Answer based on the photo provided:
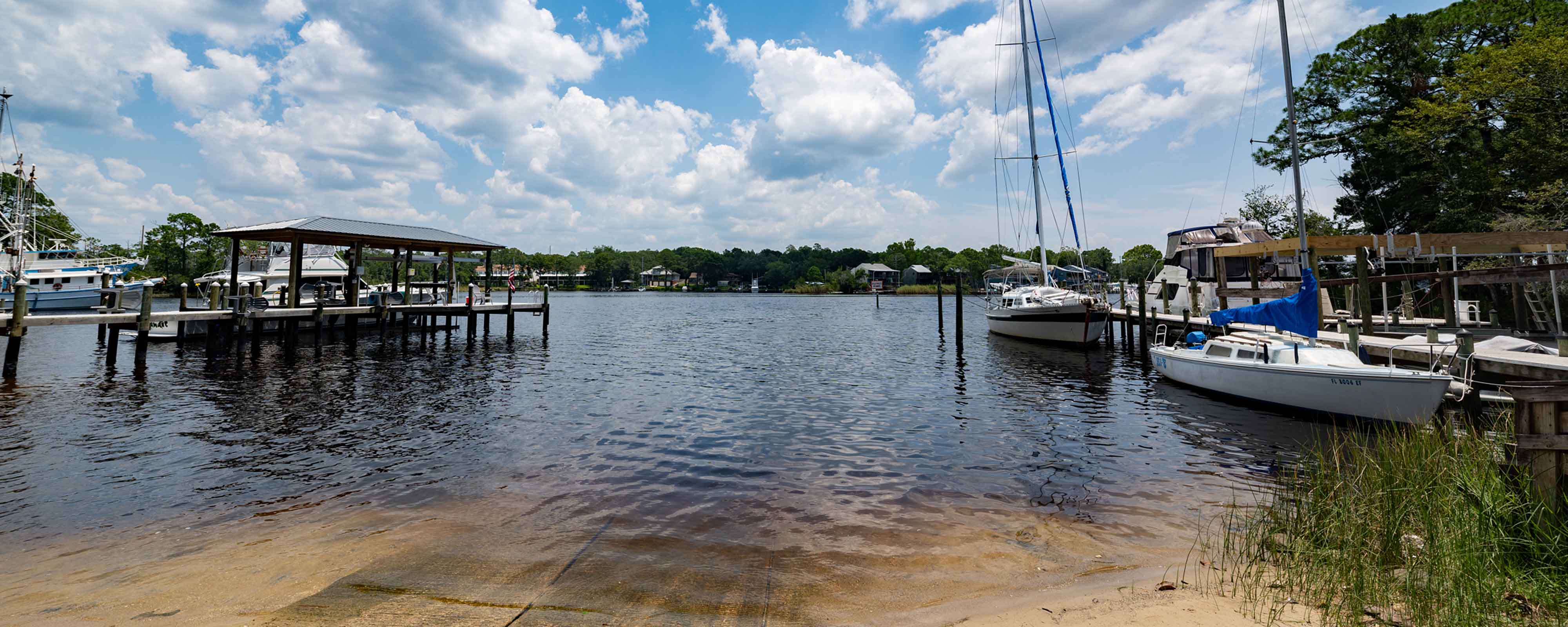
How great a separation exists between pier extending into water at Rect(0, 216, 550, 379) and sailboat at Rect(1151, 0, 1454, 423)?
29.3 m

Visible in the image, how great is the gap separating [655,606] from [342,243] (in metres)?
32.3

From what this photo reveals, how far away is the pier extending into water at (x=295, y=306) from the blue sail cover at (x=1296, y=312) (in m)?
30.5

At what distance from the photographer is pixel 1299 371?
1386 cm

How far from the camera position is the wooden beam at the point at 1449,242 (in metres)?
18.3

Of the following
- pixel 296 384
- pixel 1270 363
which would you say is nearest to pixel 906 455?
pixel 1270 363

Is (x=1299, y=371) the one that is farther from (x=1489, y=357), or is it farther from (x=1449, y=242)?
(x=1449, y=242)

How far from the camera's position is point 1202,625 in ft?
15.1

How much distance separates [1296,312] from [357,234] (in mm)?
33870

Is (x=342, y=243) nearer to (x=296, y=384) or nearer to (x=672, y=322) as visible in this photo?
(x=296, y=384)

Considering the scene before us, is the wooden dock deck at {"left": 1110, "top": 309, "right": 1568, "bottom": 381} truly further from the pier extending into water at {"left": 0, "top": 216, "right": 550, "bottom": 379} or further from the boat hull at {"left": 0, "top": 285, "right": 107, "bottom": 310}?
the boat hull at {"left": 0, "top": 285, "right": 107, "bottom": 310}

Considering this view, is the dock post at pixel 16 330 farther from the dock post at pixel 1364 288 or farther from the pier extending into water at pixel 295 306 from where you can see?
the dock post at pixel 1364 288

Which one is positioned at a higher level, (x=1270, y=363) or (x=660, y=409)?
(x=1270, y=363)

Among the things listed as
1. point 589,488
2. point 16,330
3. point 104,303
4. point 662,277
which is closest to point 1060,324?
point 589,488

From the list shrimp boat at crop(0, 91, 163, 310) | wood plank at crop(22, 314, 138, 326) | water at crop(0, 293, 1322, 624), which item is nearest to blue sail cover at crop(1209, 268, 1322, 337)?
water at crop(0, 293, 1322, 624)
